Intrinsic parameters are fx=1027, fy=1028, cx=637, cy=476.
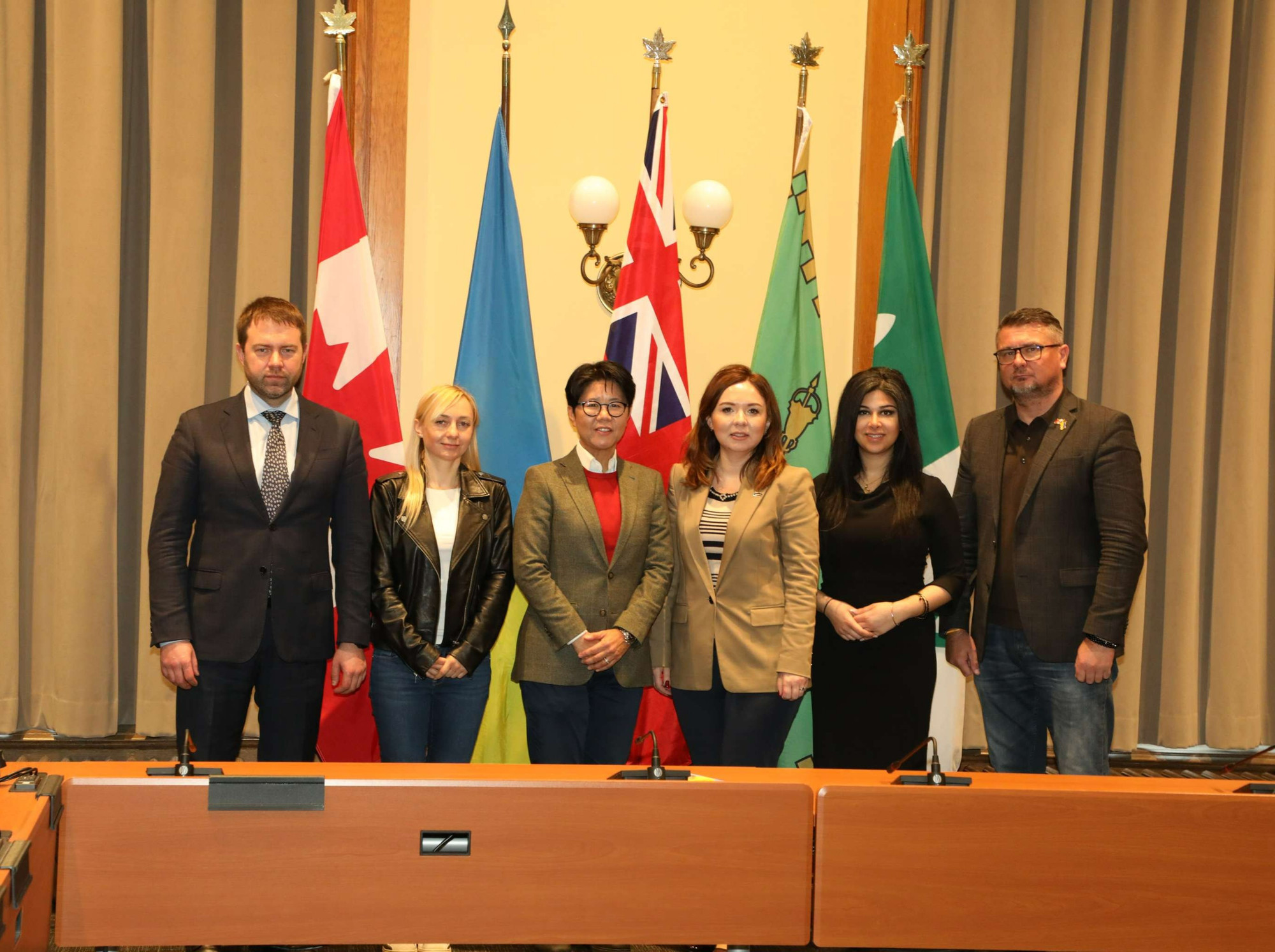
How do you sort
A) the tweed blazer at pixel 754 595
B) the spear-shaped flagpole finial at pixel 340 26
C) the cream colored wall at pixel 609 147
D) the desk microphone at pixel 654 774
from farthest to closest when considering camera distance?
the cream colored wall at pixel 609 147
the spear-shaped flagpole finial at pixel 340 26
the tweed blazer at pixel 754 595
the desk microphone at pixel 654 774

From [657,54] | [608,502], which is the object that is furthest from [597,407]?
[657,54]

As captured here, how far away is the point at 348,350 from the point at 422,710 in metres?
1.36

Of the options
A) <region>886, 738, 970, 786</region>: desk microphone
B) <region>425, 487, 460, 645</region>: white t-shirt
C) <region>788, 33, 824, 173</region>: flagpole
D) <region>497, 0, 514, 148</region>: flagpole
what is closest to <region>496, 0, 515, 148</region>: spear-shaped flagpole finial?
<region>497, 0, 514, 148</region>: flagpole

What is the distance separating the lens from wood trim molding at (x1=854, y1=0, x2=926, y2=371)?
13.4 feet

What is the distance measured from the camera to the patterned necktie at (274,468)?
101 inches

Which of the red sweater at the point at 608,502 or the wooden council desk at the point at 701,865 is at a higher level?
the red sweater at the point at 608,502

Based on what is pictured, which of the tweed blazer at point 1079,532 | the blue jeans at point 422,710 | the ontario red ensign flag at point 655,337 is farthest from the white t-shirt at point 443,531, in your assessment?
the tweed blazer at point 1079,532

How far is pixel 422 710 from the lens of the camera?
2.73m

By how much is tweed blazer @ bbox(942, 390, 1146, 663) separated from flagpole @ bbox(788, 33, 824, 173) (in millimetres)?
1543

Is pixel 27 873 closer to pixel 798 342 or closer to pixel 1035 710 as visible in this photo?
pixel 1035 710

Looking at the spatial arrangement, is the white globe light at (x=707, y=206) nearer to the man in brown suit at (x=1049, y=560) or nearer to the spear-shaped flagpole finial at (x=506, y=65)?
the spear-shaped flagpole finial at (x=506, y=65)

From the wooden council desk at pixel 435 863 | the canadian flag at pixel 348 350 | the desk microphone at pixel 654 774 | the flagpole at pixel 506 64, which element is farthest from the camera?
the flagpole at pixel 506 64

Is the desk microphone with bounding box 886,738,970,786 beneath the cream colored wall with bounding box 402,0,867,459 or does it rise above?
beneath

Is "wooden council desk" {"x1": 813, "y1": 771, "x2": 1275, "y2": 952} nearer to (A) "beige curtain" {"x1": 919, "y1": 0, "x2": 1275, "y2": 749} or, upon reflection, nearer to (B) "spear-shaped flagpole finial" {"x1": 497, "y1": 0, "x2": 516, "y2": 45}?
(A) "beige curtain" {"x1": 919, "y1": 0, "x2": 1275, "y2": 749}
